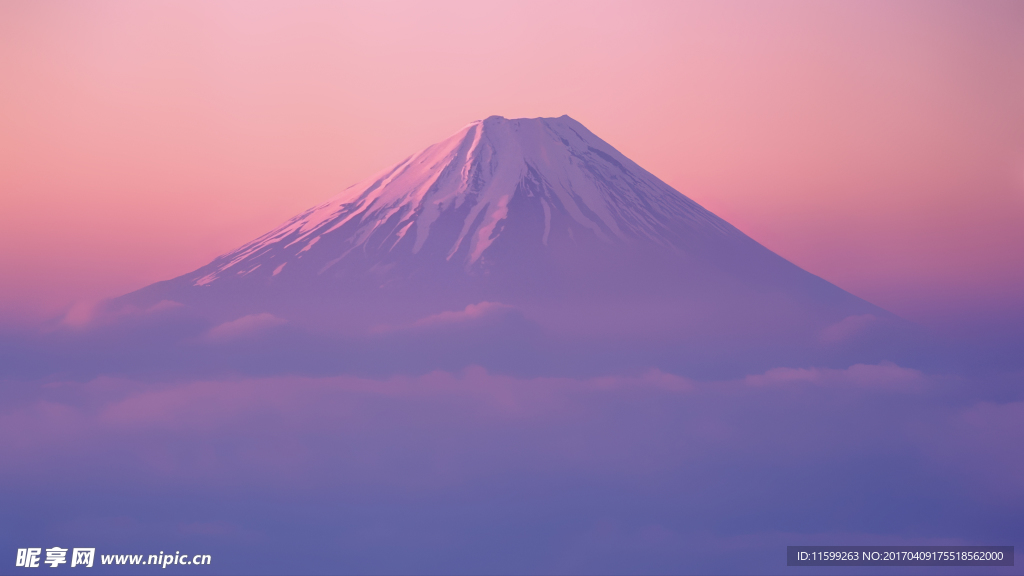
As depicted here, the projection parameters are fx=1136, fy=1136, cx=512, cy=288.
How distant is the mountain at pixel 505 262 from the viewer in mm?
70750

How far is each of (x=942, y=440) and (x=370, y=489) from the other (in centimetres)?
3877

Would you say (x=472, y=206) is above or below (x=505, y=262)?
above

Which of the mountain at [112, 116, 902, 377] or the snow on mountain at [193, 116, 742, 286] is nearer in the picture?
the mountain at [112, 116, 902, 377]

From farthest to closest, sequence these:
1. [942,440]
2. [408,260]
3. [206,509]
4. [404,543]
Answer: [942,440] → [408,260] → [206,509] → [404,543]

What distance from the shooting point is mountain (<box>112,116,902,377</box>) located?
70750mm

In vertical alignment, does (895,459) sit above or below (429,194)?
below

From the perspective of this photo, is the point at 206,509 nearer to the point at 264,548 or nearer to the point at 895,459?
the point at 264,548

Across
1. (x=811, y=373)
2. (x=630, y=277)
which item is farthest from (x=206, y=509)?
(x=811, y=373)

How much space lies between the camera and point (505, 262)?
71.3 metres

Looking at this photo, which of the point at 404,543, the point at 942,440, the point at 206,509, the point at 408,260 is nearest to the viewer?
the point at 404,543

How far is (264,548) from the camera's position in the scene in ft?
200

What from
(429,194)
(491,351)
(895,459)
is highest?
(429,194)

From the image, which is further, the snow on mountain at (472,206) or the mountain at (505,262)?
the snow on mountain at (472,206)

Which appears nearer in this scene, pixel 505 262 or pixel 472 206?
pixel 505 262
